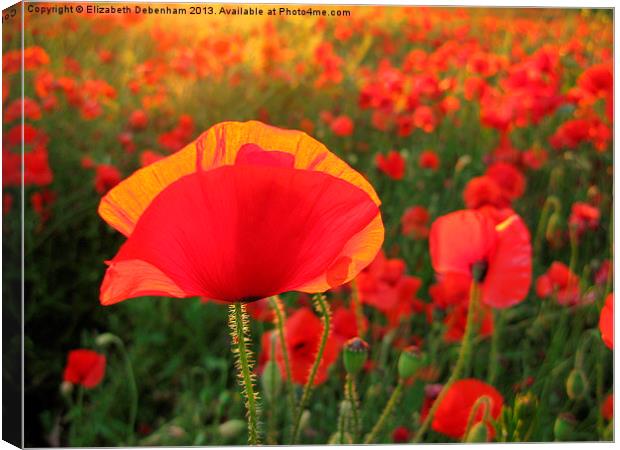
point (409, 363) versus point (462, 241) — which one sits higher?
point (462, 241)

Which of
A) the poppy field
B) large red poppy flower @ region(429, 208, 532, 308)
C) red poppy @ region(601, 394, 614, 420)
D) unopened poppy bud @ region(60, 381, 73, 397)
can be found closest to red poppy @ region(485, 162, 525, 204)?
the poppy field

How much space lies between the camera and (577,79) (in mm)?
1367

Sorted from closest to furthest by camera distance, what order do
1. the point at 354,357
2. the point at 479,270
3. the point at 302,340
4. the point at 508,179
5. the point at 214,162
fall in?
the point at 214,162
the point at 354,357
the point at 479,270
the point at 302,340
the point at 508,179

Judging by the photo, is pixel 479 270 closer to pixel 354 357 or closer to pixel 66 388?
pixel 354 357

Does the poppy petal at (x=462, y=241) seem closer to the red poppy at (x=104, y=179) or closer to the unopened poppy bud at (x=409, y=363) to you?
the unopened poppy bud at (x=409, y=363)

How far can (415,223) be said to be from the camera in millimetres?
1407

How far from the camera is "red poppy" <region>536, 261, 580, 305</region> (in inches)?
52.7

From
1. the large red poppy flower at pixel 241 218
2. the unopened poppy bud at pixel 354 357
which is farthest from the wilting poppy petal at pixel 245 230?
the unopened poppy bud at pixel 354 357

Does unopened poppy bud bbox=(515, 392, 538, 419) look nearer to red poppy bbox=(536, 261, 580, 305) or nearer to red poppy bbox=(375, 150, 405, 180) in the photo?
red poppy bbox=(536, 261, 580, 305)

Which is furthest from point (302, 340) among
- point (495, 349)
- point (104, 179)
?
point (104, 179)

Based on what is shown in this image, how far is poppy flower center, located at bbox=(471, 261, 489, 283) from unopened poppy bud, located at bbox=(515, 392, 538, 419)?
0.11 m

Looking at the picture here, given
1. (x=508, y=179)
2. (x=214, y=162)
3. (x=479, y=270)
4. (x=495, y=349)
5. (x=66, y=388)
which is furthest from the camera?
(x=508, y=179)

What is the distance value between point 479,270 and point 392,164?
0.62 m

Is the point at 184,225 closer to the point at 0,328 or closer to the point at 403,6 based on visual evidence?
the point at 0,328
